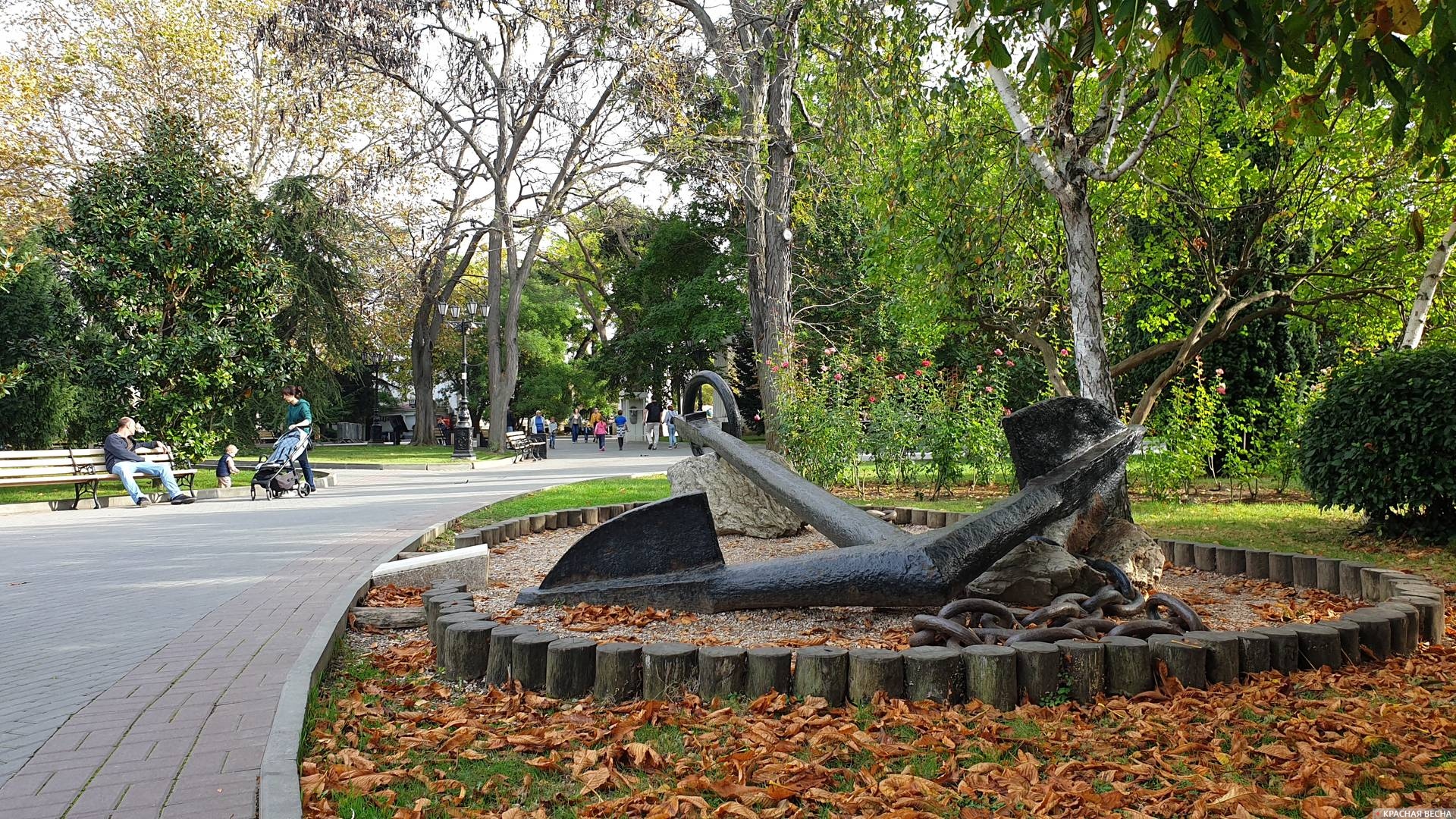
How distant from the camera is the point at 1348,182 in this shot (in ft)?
37.0

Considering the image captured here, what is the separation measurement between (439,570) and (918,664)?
381 centimetres

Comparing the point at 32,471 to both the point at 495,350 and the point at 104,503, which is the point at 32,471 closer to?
the point at 104,503

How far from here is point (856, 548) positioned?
4.49 meters

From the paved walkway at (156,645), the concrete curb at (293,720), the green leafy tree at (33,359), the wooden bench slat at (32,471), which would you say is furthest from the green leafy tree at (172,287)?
the concrete curb at (293,720)

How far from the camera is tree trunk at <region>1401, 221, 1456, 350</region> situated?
31.7 ft

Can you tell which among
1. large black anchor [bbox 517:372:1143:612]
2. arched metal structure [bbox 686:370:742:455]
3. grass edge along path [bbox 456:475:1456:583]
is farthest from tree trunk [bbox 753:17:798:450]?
large black anchor [bbox 517:372:1143:612]

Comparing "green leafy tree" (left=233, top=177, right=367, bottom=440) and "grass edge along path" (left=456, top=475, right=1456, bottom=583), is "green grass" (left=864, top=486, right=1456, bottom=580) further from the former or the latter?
"green leafy tree" (left=233, top=177, right=367, bottom=440)

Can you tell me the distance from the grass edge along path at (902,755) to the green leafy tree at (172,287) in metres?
14.1

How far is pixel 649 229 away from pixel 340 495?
22.1 meters

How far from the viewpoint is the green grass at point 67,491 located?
13973 mm

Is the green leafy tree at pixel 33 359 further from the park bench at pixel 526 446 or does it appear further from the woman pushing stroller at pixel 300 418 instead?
the park bench at pixel 526 446

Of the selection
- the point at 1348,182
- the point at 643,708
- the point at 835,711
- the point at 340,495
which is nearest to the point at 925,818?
the point at 835,711

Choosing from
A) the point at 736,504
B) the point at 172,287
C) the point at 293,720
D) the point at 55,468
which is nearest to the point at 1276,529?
the point at 736,504

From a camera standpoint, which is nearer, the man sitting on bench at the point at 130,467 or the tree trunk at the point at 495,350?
the man sitting on bench at the point at 130,467
